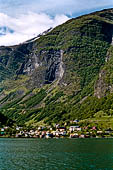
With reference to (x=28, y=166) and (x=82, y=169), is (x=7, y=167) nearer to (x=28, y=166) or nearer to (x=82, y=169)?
(x=28, y=166)

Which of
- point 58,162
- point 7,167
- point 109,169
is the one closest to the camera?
point 109,169

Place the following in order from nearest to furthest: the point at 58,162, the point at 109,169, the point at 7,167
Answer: the point at 109,169, the point at 7,167, the point at 58,162

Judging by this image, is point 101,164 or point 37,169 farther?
point 101,164

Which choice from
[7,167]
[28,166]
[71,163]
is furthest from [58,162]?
[7,167]

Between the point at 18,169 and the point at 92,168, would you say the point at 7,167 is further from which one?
the point at 92,168

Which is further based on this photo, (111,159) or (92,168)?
(111,159)

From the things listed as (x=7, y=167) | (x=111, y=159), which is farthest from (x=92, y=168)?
(x=7, y=167)

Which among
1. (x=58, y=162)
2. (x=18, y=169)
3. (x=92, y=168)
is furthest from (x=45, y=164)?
(x=92, y=168)
